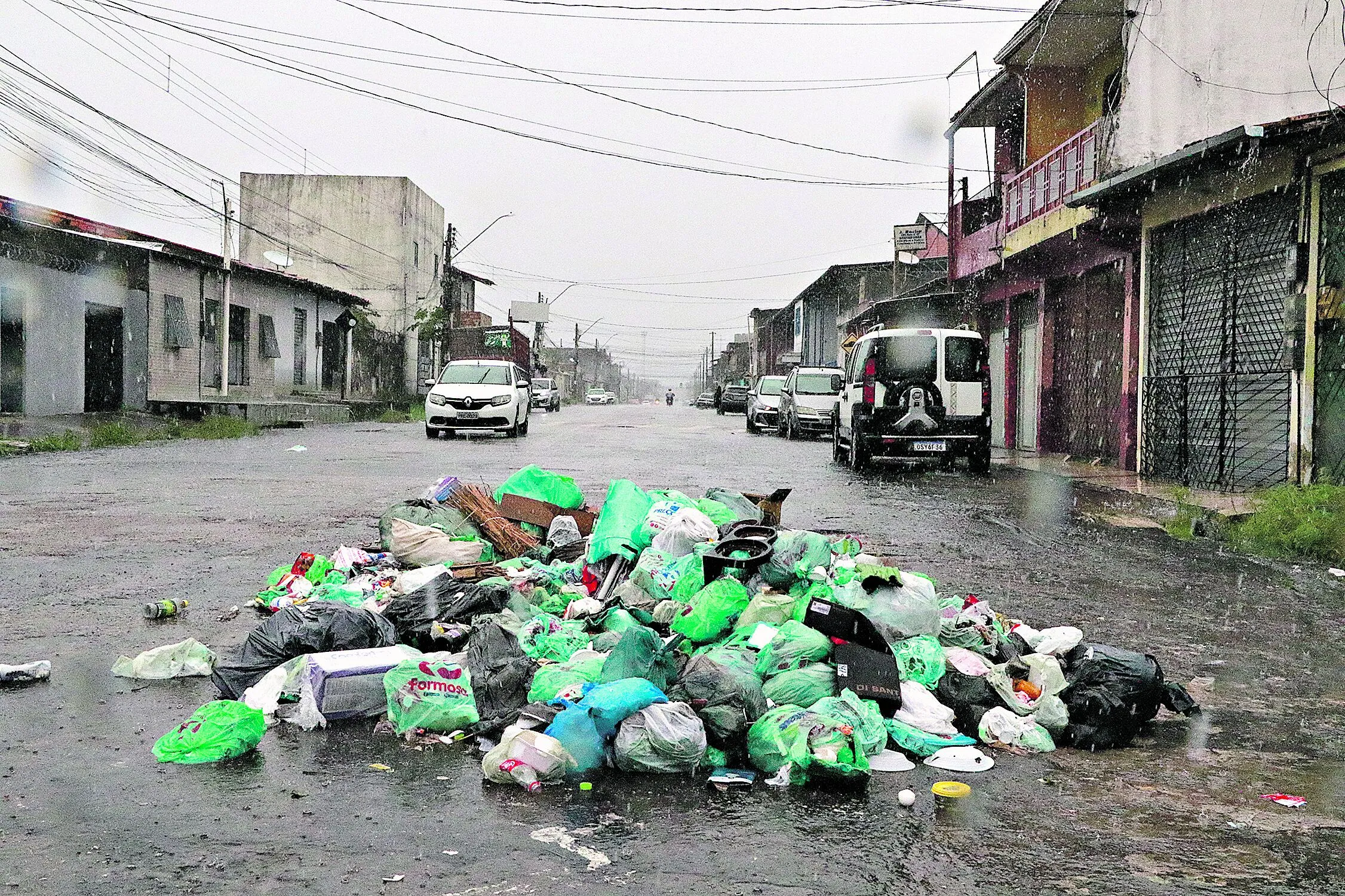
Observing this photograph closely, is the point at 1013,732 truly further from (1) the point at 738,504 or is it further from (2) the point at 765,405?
(2) the point at 765,405

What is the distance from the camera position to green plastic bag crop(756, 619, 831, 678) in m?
4.50

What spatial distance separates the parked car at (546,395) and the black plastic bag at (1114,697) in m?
54.1

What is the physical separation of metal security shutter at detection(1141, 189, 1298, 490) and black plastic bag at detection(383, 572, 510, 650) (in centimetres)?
1071

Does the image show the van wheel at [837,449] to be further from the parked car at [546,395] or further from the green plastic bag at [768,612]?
the parked car at [546,395]

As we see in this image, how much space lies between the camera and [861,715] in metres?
4.02

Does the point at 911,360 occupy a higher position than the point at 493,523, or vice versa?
the point at 911,360

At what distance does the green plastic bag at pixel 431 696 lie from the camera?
4.16 m

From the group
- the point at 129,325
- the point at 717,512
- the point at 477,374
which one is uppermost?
the point at 129,325

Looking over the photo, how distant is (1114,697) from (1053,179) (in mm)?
18484

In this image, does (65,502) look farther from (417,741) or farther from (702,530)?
(417,741)

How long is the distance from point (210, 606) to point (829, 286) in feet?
174

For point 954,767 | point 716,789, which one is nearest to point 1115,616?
point 954,767

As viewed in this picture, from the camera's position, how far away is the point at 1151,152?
1669 cm

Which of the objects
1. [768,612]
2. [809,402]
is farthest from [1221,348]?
[809,402]
